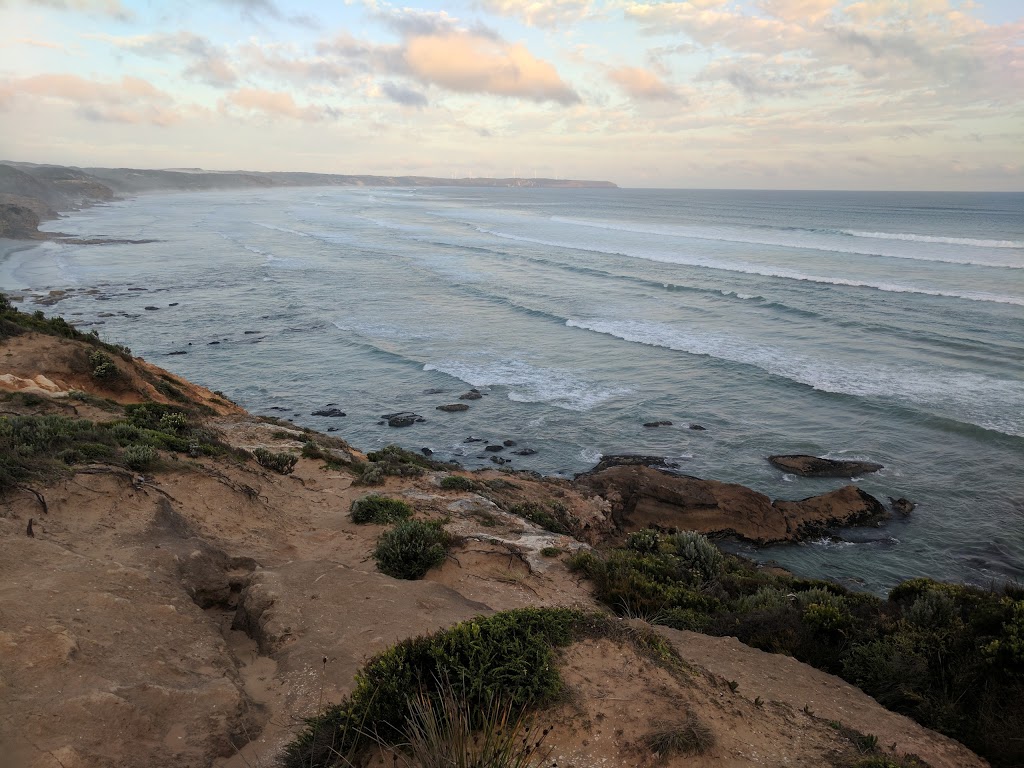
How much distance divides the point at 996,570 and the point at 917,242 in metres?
66.4

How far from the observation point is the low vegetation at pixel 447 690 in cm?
477

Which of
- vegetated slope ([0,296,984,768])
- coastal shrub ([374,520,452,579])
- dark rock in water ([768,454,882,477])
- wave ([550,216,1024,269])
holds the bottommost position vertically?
dark rock in water ([768,454,882,477])

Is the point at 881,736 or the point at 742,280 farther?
the point at 742,280

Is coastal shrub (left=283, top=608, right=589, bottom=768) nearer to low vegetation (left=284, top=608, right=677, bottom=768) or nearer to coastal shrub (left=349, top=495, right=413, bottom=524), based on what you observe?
low vegetation (left=284, top=608, right=677, bottom=768)

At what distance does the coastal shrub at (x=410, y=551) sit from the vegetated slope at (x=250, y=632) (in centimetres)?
20

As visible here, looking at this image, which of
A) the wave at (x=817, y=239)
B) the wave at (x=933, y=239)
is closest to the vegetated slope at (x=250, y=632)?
the wave at (x=817, y=239)

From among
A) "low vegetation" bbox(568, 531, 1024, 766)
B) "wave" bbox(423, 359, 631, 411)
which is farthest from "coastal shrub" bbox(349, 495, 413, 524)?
"wave" bbox(423, 359, 631, 411)

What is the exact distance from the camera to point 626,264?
55.6m

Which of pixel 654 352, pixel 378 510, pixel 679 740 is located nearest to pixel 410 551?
pixel 378 510

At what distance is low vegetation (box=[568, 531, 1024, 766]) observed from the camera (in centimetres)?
659

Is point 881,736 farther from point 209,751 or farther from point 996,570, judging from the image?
point 996,570

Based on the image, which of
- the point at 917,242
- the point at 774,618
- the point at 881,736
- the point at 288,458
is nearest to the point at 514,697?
the point at 881,736

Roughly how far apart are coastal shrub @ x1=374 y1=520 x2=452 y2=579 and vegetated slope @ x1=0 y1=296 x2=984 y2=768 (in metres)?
0.20

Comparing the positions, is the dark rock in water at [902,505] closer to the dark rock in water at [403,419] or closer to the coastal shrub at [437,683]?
the coastal shrub at [437,683]
